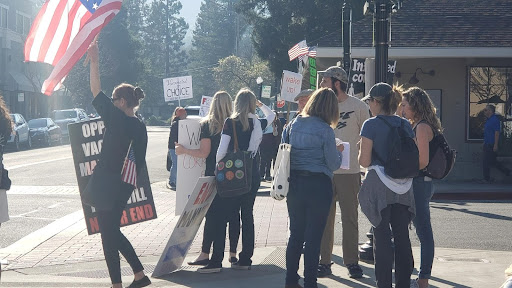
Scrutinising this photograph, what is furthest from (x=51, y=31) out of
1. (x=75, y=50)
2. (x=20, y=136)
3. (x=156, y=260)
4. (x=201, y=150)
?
(x=20, y=136)

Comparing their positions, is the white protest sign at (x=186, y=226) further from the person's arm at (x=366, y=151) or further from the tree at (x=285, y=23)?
the tree at (x=285, y=23)

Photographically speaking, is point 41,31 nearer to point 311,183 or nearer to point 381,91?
point 311,183

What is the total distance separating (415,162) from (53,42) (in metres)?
3.78

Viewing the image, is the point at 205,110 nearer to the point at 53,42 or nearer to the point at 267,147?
the point at 267,147

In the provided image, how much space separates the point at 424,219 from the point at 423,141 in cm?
70

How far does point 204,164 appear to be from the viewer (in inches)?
352

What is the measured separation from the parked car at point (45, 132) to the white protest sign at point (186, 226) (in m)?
35.6

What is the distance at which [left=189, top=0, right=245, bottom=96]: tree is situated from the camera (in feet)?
397

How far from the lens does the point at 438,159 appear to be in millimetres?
7273

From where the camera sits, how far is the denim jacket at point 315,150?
718 cm

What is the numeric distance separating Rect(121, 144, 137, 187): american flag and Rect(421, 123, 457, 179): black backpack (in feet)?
8.08

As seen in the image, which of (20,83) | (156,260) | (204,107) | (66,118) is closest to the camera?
(156,260)

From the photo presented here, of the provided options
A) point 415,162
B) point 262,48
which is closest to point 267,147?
point 415,162

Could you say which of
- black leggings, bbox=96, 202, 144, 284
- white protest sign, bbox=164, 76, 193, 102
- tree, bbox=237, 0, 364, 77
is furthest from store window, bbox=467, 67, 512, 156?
tree, bbox=237, 0, 364, 77
